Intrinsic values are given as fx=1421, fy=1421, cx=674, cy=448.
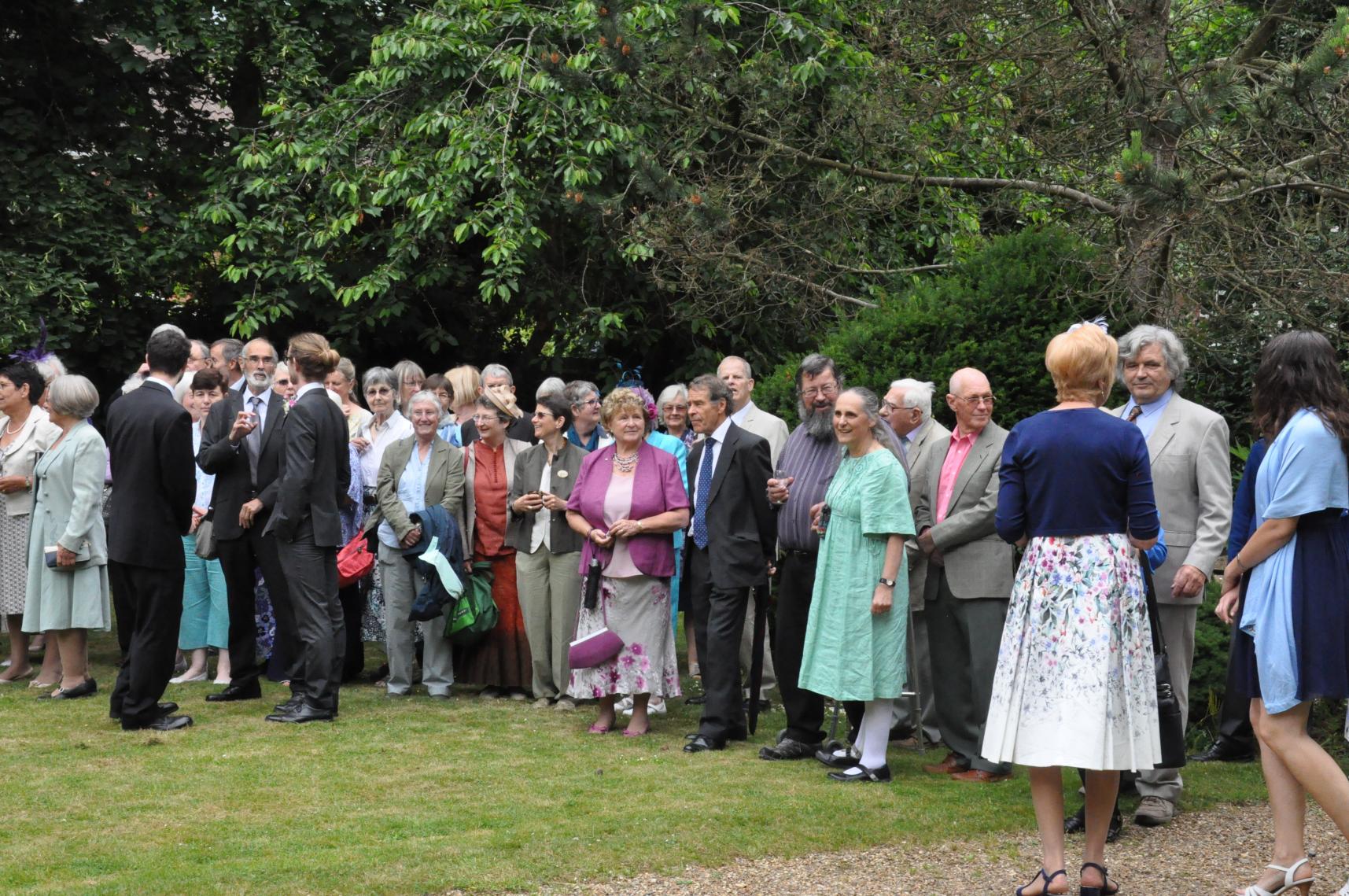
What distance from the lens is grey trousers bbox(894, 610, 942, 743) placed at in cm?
838

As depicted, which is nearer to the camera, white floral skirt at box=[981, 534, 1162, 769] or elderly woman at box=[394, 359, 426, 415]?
white floral skirt at box=[981, 534, 1162, 769]

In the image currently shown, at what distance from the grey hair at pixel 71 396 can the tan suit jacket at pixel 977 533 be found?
5620 millimetres

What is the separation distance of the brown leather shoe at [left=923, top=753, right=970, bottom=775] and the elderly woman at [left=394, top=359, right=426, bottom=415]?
201 inches

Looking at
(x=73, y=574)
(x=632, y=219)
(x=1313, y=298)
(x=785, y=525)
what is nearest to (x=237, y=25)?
(x=632, y=219)

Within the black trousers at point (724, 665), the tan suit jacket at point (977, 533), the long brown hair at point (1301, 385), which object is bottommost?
the black trousers at point (724, 665)

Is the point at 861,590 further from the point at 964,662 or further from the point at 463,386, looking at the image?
the point at 463,386

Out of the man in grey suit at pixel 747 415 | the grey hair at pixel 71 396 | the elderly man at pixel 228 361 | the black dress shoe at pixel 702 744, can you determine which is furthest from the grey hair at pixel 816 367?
the grey hair at pixel 71 396

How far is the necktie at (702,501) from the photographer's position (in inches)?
326

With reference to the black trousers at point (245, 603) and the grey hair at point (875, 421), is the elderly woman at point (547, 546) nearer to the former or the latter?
the black trousers at point (245, 603)

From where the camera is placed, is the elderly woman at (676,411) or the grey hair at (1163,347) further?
the elderly woman at (676,411)

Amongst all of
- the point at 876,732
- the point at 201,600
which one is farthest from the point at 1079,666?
the point at 201,600

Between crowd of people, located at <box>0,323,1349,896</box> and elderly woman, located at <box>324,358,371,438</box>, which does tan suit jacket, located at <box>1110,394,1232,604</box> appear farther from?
elderly woman, located at <box>324,358,371,438</box>

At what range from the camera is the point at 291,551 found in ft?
28.1

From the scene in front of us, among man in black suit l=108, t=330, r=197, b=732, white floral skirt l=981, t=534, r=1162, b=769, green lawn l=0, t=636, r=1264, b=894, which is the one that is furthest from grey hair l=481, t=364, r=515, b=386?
white floral skirt l=981, t=534, r=1162, b=769
